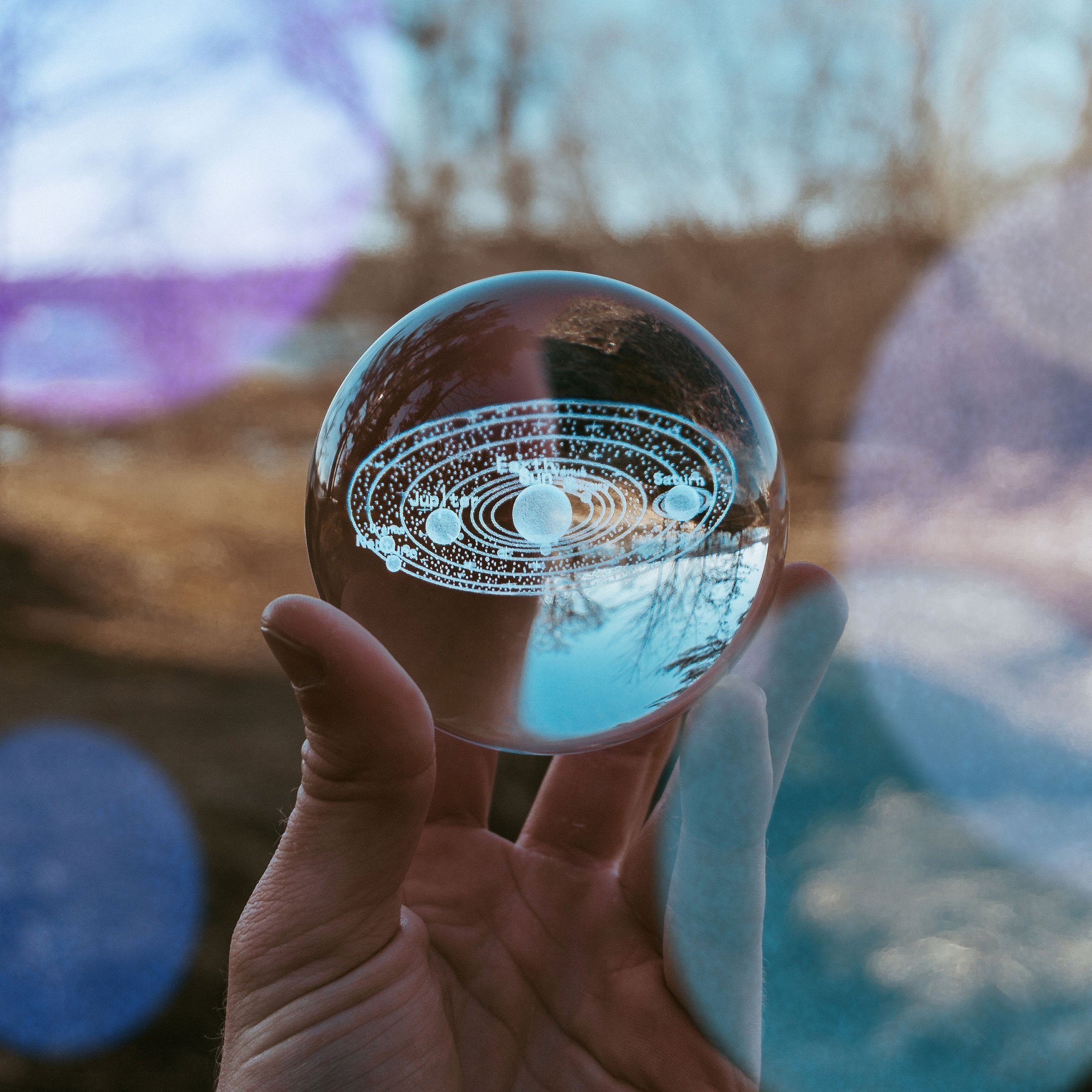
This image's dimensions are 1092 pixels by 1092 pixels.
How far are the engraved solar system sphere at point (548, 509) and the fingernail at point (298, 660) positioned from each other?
0.11m

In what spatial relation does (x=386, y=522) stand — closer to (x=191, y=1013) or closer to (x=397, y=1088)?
(x=397, y=1088)

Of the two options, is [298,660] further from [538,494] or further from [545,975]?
[545,975]

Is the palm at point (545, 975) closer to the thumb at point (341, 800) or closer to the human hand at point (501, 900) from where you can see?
the human hand at point (501, 900)

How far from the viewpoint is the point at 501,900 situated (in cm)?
133

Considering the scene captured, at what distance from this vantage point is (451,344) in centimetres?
105

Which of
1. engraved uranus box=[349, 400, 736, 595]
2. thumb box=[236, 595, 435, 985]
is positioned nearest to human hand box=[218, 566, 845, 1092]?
thumb box=[236, 595, 435, 985]

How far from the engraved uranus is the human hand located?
0.13m

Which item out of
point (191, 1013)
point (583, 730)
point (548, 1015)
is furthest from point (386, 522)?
point (191, 1013)

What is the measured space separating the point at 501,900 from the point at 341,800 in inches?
15.3

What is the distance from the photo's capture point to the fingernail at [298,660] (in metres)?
0.98

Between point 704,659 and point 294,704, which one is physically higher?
point 704,659

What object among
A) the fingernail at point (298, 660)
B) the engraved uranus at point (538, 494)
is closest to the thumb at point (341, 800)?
the fingernail at point (298, 660)

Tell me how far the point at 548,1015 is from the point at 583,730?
17.3 inches

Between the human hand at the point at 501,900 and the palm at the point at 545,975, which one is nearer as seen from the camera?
the human hand at the point at 501,900
